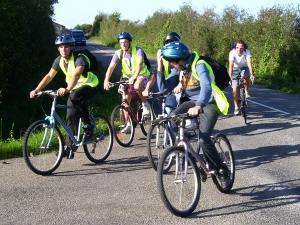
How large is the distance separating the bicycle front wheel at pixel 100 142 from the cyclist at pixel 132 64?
1072 mm

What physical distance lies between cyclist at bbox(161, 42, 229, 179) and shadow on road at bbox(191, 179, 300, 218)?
1.66 ft

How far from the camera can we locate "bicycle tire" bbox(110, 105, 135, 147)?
371 inches

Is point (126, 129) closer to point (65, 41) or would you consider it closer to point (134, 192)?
point (65, 41)

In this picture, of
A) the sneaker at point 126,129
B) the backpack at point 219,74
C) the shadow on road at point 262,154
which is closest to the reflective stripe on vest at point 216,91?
the backpack at point 219,74

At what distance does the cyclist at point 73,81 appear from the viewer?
7555 millimetres

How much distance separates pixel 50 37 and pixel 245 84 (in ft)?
28.6

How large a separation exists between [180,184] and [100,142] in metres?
3.17

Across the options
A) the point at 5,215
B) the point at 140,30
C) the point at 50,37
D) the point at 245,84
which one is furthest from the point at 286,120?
the point at 140,30

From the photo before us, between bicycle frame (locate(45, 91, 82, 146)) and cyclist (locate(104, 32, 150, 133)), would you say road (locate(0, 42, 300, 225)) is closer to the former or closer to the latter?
bicycle frame (locate(45, 91, 82, 146))

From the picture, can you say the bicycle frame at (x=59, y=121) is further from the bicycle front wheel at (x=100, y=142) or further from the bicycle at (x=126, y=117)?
the bicycle at (x=126, y=117)

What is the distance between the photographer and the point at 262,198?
20.7ft

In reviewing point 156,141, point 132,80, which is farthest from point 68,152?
point 132,80

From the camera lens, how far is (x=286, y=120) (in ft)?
41.4

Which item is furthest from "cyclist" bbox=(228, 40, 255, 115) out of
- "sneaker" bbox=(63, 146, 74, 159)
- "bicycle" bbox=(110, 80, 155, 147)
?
"sneaker" bbox=(63, 146, 74, 159)
